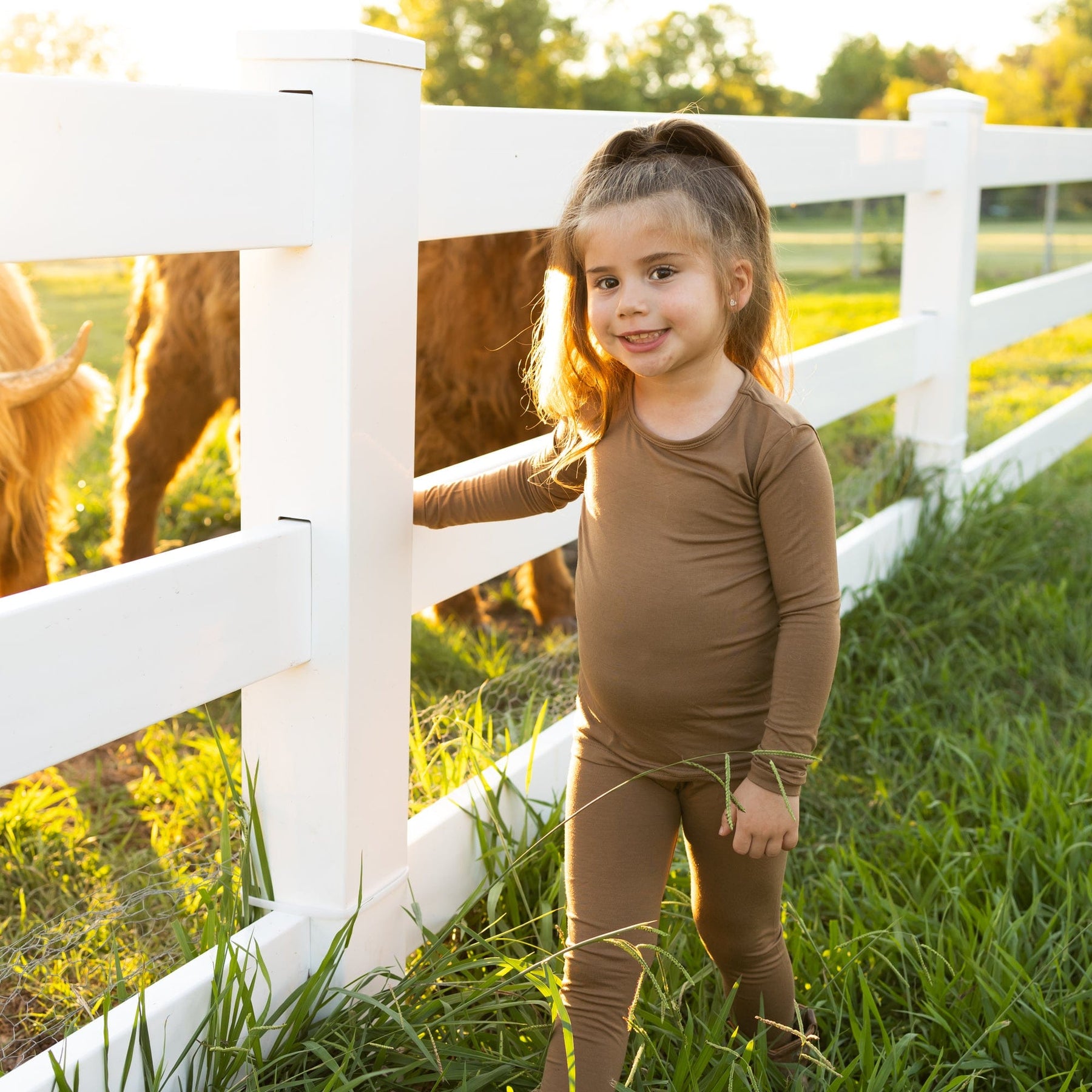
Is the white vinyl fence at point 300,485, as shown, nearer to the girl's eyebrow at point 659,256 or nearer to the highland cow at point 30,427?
the girl's eyebrow at point 659,256

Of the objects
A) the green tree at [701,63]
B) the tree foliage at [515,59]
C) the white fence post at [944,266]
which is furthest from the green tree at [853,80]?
the white fence post at [944,266]

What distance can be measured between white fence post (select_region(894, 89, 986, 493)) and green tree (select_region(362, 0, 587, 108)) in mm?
46801

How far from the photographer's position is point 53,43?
523 inches

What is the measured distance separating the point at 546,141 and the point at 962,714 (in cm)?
178

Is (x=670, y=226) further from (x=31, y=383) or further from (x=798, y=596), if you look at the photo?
(x=31, y=383)

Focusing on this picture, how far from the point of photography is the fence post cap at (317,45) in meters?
1.60

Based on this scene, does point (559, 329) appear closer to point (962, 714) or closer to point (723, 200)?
point (723, 200)

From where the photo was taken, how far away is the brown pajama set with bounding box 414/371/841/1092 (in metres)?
1.63

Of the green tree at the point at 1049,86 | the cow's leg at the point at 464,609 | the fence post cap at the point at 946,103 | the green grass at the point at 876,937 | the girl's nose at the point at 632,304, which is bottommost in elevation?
the green grass at the point at 876,937

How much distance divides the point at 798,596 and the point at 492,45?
171ft

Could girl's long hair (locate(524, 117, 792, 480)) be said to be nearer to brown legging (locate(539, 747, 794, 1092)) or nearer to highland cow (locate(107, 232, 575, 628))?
brown legging (locate(539, 747, 794, 1092))

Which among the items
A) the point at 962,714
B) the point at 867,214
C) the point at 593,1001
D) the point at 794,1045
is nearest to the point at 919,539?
the point at 962,714

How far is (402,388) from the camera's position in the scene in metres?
1.82

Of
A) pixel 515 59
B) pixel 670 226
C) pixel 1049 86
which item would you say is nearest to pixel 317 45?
pixel 670 226
